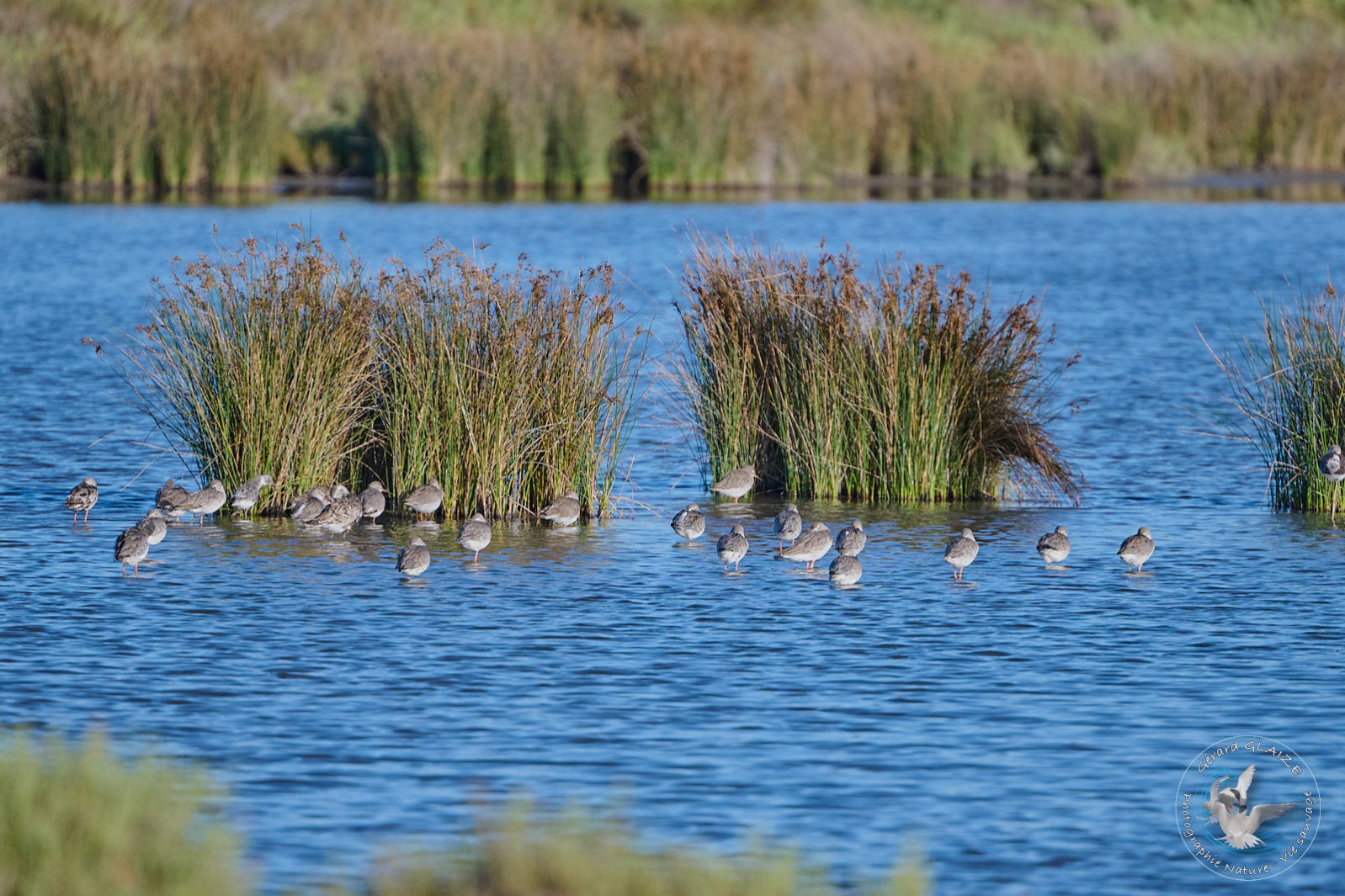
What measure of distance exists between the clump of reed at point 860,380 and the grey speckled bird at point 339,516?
2875mm

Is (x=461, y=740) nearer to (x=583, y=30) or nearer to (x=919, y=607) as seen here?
(x=919, y=607)

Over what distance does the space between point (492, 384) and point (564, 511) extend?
96cm

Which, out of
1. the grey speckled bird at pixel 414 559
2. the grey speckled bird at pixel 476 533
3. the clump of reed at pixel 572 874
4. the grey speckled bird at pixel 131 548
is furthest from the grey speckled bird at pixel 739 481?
the clump of reed at pixel 572 874

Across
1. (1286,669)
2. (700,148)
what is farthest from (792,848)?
(700,148)

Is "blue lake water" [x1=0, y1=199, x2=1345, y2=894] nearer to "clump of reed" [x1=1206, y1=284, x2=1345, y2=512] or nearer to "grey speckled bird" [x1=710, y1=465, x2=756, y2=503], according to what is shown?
"grey speckled bird" [x1=710, y1=465, x2=756, y2=503]

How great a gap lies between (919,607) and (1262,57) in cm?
4127

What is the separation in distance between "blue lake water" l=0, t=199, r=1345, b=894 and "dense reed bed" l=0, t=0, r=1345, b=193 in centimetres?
2217

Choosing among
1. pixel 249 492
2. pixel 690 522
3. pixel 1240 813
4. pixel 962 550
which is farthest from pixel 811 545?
pixel 1240 813

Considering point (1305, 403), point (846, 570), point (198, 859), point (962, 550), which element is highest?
point (1305, 403)

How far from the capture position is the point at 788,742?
340 inches

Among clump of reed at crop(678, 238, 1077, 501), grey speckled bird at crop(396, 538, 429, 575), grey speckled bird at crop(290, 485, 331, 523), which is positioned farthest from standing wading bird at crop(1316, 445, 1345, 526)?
grey speckled bird at crop(290, 485, 331, 523)

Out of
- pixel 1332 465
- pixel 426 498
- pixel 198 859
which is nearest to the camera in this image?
A: pixel 198 859

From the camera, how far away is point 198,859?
5699 millimetres

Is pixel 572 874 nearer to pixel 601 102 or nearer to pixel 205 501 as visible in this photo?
pixel 205 501
